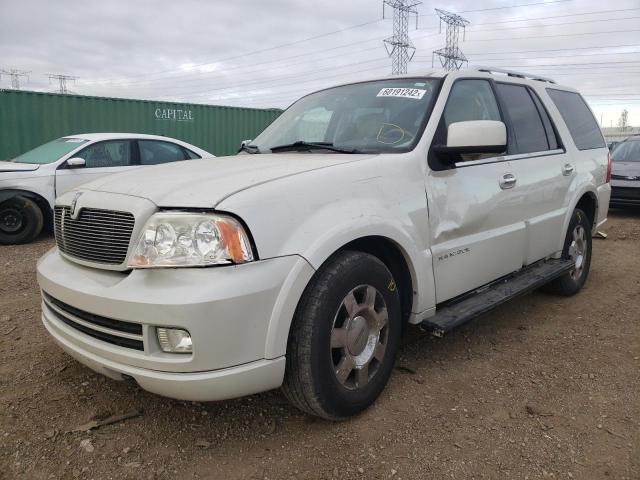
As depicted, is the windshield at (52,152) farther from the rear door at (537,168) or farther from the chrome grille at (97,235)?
the rear door at (537,168)

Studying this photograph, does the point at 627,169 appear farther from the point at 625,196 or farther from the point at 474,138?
the point at 474,138

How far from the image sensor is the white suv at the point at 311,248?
205cm

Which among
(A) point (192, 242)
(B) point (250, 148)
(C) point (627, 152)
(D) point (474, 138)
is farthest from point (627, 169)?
(A) point (192, 242)

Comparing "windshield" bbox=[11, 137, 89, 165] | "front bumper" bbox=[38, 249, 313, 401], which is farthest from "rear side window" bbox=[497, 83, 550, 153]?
"windshield" bbox=[11, 137, 89, 165]

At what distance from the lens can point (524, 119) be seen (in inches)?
152

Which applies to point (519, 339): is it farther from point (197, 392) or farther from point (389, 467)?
point (197, 392)

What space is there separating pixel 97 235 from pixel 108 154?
5.58 meters

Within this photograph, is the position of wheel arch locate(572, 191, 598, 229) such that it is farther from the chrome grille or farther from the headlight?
the chrome grille

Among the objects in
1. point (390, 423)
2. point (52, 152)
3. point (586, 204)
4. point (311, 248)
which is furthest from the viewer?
point (52, 152)

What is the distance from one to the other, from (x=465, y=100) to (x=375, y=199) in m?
1.23

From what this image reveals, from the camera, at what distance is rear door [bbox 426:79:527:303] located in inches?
114

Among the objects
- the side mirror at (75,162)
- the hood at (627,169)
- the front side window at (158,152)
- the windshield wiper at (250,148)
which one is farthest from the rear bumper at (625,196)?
the side mirror at (75,162)

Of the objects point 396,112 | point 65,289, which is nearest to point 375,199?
point 396,112

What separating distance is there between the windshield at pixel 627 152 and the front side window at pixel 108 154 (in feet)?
31.0
